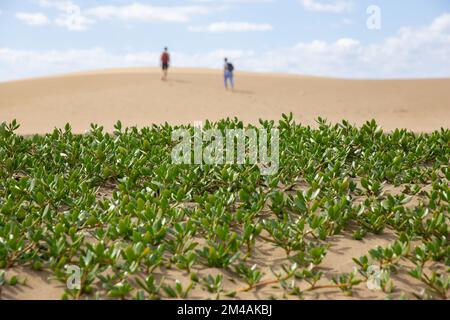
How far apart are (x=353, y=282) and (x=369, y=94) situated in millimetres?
26835

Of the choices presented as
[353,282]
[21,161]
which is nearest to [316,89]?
[21,161]

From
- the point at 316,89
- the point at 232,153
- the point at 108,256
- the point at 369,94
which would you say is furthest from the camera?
the point at 316,89

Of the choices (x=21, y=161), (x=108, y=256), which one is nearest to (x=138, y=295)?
(x=108, y=256)

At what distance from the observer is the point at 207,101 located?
25.1 meters

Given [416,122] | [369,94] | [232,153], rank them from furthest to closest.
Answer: [369,94] < [416,122] < [232,153]

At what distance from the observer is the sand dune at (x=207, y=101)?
21.2 meters

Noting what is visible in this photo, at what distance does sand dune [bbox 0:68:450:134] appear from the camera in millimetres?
21156

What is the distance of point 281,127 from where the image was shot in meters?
8.52

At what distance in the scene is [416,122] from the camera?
20094mm
